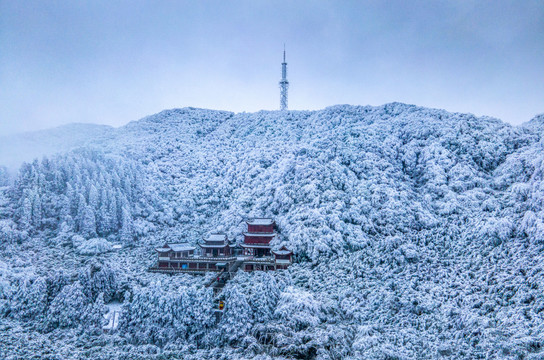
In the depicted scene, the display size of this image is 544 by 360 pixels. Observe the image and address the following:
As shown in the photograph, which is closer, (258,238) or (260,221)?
(258,238)

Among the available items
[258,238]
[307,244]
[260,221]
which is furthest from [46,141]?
[307,244]

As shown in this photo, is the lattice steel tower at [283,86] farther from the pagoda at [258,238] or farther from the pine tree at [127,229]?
the pagoda at [258,238]

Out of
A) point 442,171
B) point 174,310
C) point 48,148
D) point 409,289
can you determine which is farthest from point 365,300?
point 48,148

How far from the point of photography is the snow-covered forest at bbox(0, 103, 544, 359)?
25.7 meters

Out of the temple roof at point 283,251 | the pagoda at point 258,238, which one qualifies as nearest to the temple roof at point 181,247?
the pagoda at point 258,238

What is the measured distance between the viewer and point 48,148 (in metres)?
69.7

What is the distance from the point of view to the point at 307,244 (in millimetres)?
37781

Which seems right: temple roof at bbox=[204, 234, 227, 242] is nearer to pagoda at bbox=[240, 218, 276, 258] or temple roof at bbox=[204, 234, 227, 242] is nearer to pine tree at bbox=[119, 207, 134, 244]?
pagoda at bbox=[240, 218, 276, 258]

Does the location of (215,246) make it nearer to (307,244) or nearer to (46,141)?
(307,244)

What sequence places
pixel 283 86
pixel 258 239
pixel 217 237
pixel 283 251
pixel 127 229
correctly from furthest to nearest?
pixel 283 86 < pixel 127 229 < pixel 217 237 < pixel 258 239 < pixel 283 251

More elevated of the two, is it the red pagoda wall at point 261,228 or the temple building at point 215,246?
the red pagoda wall at point 261,228

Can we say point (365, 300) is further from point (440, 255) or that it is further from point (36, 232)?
point (36, 232)

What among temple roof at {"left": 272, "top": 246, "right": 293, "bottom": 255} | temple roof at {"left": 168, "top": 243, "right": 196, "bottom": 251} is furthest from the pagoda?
temple roof at {"left": 168, "top": 243, "right": 196, "bottom": 251}

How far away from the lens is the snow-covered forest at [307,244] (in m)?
25.7
